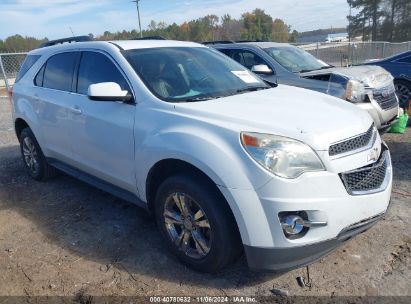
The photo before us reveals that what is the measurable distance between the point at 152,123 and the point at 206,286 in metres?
1.36

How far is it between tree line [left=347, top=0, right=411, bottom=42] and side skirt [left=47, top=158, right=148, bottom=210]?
2290 inches

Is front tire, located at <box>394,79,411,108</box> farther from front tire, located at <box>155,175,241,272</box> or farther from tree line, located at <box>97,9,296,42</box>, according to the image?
tree line, located at <box>97,9,296,42</box>

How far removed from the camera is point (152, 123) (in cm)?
328

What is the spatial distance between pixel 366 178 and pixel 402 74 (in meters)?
6.71

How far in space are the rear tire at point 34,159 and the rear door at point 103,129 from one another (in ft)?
4.15

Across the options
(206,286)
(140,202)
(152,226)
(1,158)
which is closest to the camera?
(206,286)

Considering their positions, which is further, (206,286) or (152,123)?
(152,123)

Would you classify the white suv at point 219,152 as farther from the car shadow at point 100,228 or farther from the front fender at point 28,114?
the front fender at point 28,114

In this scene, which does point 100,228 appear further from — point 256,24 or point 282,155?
point 256,24

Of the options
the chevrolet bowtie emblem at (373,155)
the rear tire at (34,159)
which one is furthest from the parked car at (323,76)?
the rear tire at (34,159)

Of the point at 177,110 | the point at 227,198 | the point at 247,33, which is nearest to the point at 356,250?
the point at 227,198

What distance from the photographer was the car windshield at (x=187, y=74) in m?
3.53

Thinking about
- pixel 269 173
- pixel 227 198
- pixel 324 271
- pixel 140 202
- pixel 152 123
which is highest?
pixel 152 123

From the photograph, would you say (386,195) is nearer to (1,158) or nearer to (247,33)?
(1,158)
